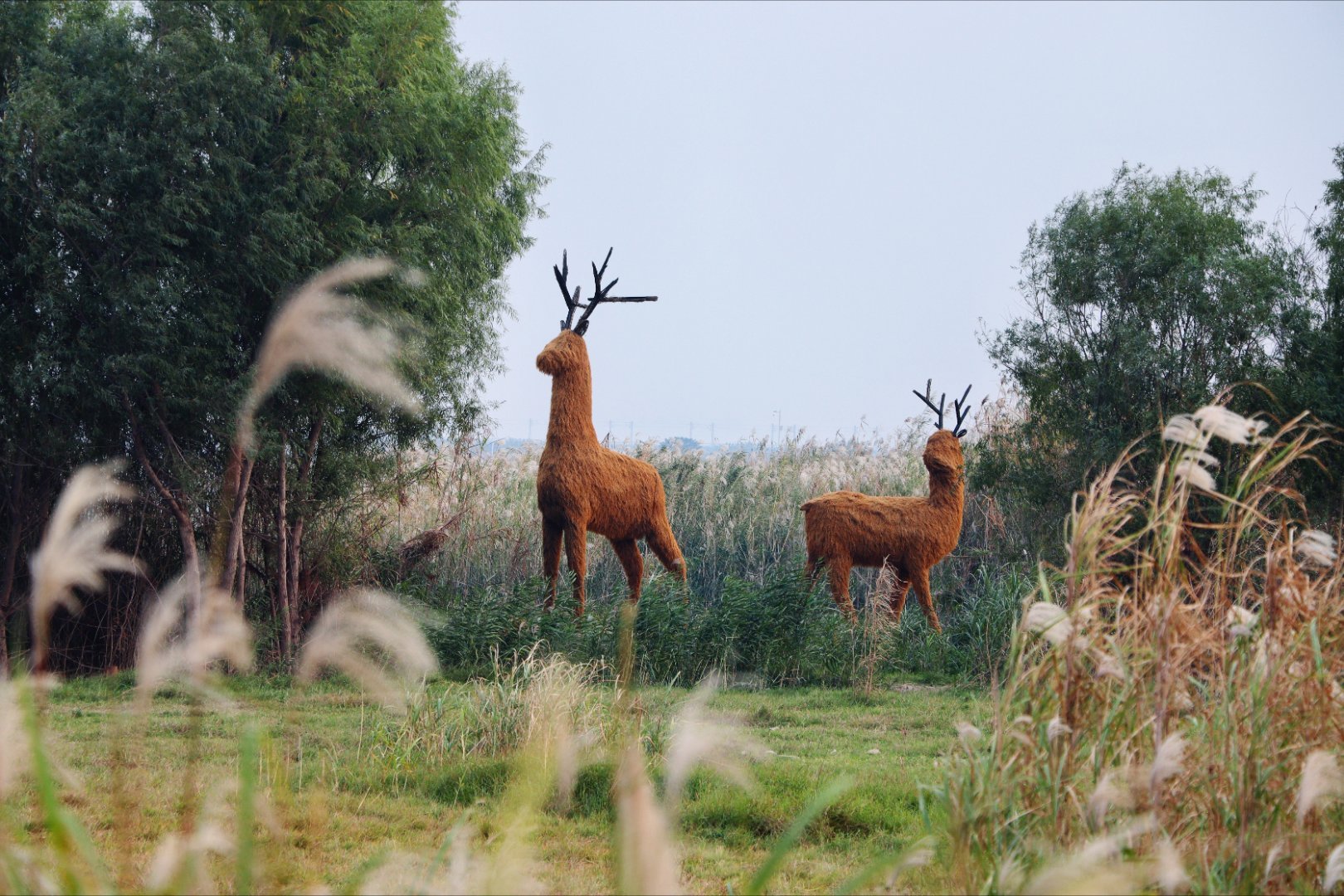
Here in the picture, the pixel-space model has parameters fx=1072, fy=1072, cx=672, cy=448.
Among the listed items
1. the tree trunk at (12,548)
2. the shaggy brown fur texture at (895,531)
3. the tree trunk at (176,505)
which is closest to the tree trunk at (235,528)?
the tree trunk at (176,505)

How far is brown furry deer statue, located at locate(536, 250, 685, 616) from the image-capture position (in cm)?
915

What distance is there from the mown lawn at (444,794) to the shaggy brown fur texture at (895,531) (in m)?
2.71

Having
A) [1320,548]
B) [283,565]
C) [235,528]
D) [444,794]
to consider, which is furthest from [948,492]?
[1320,548]

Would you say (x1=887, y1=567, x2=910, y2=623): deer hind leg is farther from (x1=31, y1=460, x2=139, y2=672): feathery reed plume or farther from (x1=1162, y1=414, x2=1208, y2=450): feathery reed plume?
(x1=31, y1=460, x2=139, y2=672): feathery reed plume

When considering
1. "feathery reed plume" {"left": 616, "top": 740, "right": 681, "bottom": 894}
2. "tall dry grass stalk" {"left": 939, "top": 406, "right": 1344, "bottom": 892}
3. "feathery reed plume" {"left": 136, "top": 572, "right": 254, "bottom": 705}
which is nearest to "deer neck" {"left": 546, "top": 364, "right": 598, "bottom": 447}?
"tall dry grass stalk" {"left": 939, "top": 406, "right": 1344, "bottom": 892}

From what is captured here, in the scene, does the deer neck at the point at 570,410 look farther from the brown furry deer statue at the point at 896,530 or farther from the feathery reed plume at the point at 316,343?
the feathery reed plume at the point at 316,343

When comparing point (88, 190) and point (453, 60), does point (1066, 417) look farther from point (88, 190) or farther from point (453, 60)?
point (88, 190)

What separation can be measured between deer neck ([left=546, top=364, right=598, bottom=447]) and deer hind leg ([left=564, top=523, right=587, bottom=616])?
2.46 feet

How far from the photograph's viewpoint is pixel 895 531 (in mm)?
9625

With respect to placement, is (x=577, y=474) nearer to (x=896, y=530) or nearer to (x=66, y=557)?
(x=896, y=530)

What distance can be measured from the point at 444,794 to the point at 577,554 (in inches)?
173

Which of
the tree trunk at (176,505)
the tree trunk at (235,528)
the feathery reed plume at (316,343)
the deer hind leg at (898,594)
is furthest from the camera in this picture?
the deer hind leg at (898,594)

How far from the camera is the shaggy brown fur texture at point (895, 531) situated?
31.5ft

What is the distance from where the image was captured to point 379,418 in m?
9.88
